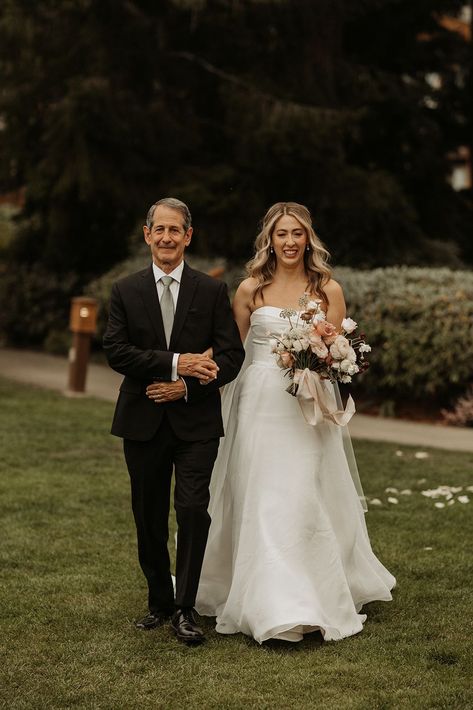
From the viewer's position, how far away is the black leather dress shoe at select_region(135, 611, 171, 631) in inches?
204

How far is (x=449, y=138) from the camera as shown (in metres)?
19.2

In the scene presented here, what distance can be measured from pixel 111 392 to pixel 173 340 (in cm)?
865

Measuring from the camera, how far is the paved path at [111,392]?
35.3ft

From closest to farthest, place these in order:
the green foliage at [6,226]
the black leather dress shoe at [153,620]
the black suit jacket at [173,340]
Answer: the black suit jacket at [173,340], the black leather dress shoe at [153,620], the green foliage at [6,226]

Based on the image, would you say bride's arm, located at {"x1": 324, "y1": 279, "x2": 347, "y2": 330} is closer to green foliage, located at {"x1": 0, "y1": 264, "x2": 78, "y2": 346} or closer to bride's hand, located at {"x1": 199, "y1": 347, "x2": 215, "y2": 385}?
bride's hand, located at {"x1": 199, "y1": 347, "x2": 215, "y2": 385}

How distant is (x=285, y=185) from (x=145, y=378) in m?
11.1

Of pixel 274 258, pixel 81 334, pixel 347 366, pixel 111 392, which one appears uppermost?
pixel 274 258

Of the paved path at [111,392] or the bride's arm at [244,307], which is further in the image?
the paved path at [111,392]

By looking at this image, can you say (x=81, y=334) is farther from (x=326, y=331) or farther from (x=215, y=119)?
(x=326, y=331)

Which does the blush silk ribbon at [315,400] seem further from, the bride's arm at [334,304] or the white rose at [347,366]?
the bride's arm at [334,304]

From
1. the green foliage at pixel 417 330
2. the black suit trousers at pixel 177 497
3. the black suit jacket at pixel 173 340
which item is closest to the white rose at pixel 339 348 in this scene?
the black suit jacket at pixel 173 340

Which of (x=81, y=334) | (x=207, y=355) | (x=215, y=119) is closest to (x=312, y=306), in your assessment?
(x=207, y=355)

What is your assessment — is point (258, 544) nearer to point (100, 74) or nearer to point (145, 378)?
point (145, 378)

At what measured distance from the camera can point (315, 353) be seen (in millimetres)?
5031
